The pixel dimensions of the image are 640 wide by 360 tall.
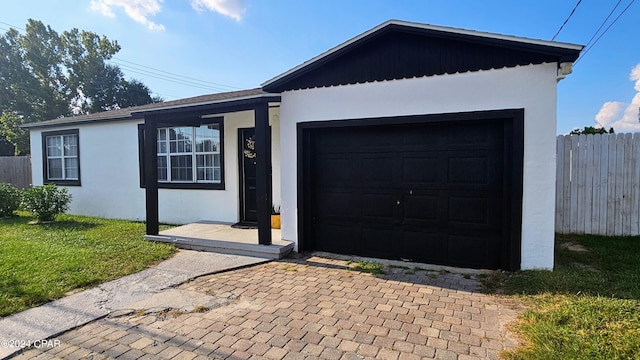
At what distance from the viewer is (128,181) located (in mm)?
8961

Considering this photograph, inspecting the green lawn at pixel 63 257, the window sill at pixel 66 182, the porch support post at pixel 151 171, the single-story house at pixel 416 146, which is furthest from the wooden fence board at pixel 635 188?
the window sill at pixel 66 182

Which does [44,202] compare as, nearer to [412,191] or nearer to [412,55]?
[412,191]

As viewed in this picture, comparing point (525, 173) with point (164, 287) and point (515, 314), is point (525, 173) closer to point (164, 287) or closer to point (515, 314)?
point (515, 314)

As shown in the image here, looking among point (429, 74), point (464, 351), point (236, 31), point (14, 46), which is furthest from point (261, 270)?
point (14, 46)

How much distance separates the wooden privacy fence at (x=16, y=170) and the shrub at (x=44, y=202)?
20.9ft

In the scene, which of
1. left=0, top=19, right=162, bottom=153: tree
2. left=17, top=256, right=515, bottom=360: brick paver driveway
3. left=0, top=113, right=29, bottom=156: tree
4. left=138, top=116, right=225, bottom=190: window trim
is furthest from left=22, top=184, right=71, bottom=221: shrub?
→ left=0, top=19, right=162, bottom=153: tree

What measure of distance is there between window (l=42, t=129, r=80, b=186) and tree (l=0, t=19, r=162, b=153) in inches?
780

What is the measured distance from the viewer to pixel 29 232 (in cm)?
712

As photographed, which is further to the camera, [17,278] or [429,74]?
[429,74]

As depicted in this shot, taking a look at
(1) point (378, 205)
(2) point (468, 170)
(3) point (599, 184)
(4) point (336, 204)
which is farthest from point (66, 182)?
(3) point (599, 184)

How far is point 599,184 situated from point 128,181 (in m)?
11.0

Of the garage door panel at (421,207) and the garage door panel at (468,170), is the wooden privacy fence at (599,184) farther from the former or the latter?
the garage door panel at (421,207)

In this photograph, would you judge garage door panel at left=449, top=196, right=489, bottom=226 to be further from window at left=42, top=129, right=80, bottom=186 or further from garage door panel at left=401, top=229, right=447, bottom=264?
window at left=42, top=129, right=80, bottom=186

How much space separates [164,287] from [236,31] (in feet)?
27.9
